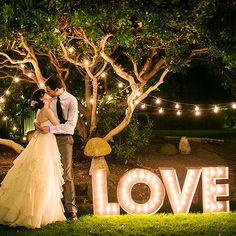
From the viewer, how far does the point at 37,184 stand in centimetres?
790

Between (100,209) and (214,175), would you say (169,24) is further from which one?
(100,209)

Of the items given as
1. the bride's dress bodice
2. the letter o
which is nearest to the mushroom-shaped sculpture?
the letter o

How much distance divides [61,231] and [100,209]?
114 cm

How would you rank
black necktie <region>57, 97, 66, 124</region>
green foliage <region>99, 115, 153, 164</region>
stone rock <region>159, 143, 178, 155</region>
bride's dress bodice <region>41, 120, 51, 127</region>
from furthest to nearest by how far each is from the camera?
stone rock <region>159, 143, 178, 155</region>, green foliage <region>99, 115, 153, 164</region>, black necktie <region>57, 97, 66, 124</region>, bride's dress bodice <region>41, 120, 51, 127</region>

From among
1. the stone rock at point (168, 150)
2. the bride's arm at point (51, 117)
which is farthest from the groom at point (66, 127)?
the stone rock at point (168, 150)

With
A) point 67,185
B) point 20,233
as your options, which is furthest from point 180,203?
point 20,233

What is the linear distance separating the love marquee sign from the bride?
2.57 feet

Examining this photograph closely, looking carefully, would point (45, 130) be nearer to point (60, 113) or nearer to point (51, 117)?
point (51, 117)

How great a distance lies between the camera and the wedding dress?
7859 mm

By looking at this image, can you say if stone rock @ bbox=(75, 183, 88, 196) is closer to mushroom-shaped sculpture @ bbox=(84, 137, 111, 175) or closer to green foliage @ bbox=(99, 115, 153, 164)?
mushroom-shaped sculpture @ bbox=(84, 137, 111, 175)

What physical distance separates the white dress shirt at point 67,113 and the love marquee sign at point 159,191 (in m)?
1.01

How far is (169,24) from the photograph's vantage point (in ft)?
31.2

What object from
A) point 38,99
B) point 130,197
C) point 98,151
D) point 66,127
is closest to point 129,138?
point 98,151

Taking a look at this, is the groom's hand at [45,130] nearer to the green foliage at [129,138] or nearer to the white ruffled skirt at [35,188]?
the white ruffled skirt at [35,188]
